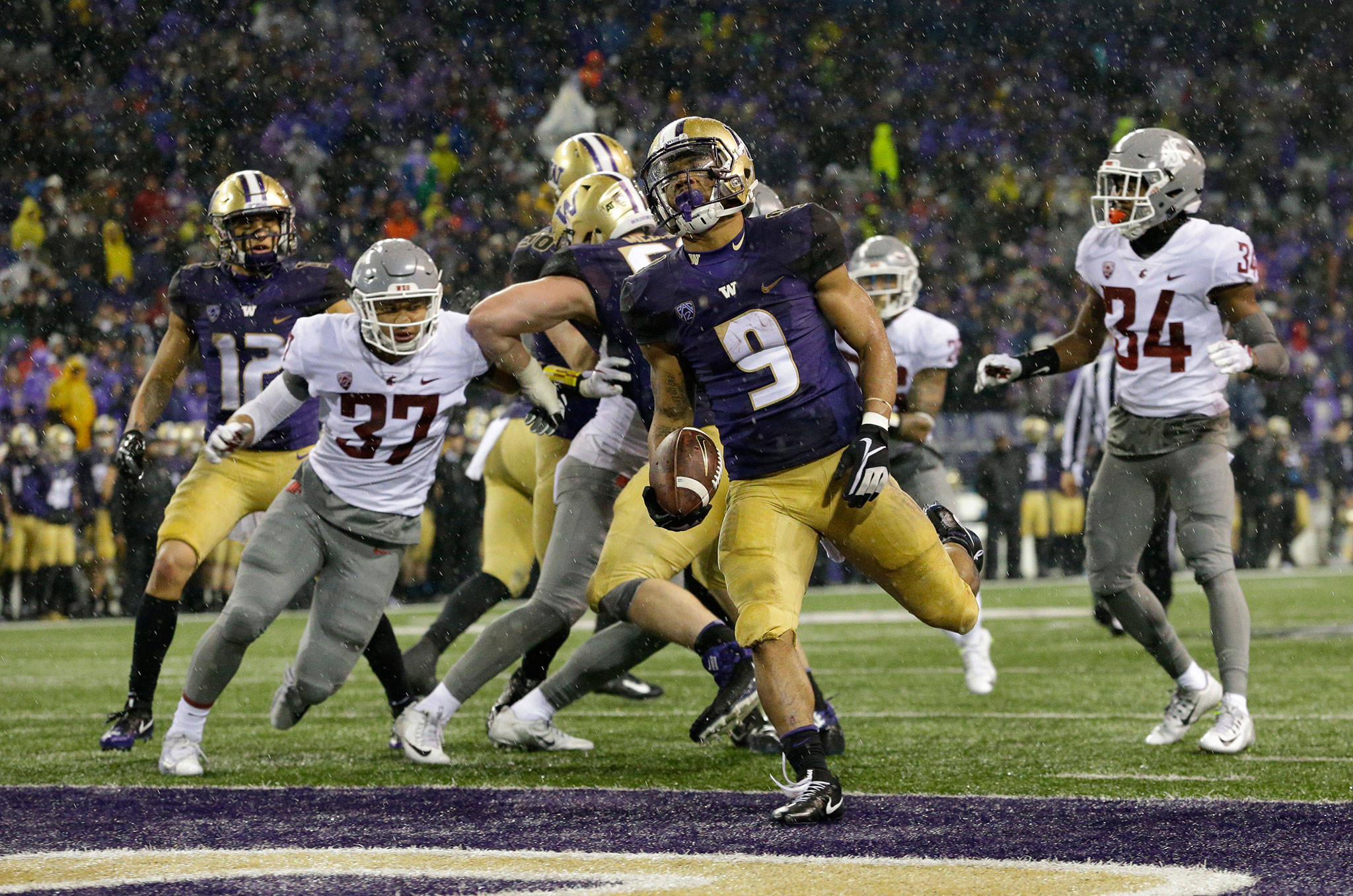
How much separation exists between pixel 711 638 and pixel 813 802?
78 cm

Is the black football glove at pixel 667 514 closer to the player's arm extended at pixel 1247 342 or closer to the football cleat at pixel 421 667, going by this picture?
the player's arm extended at pixel 1247 342

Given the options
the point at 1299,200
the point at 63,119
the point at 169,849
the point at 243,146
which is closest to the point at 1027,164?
the point at 1299,200

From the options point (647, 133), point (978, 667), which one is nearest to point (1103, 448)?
point (978, 667)

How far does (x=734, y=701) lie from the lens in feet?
13.4

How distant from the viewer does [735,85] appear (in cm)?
1805

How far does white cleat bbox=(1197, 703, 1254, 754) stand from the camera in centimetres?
441

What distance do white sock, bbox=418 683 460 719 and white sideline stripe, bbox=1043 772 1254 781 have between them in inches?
65.6

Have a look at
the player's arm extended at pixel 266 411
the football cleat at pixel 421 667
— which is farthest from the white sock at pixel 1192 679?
the player's arm extended at pixel 266 411

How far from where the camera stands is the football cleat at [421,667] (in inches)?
207

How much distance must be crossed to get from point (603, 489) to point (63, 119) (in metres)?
12.5

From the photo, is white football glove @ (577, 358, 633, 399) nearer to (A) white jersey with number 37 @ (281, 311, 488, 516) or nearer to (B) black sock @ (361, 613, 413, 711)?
(A) white jersey with number 37 @ (281, 311, 488, 516)

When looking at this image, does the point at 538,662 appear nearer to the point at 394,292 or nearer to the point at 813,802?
the point at 394,292

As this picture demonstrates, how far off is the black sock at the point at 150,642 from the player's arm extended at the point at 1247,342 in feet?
10.4

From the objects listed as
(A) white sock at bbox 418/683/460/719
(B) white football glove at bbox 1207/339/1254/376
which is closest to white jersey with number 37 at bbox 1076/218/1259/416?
(B) white football glove at bbox 1207/339/1254/376
